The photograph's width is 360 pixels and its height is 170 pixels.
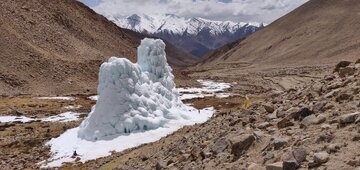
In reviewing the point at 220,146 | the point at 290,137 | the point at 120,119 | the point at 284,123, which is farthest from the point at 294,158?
the point at 120,119

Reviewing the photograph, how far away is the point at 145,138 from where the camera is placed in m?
24.9

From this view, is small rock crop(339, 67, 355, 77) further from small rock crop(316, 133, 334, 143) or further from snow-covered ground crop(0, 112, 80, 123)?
snow-covered ground crop(0, 112, 80, 123)

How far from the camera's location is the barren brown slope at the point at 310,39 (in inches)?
5034

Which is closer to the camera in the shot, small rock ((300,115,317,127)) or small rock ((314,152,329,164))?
small rock ((314,152,329,164))

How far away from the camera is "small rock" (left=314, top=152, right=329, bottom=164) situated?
7729mm

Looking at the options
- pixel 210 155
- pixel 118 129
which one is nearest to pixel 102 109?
pixel 118 129

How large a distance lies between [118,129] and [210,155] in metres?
15.2

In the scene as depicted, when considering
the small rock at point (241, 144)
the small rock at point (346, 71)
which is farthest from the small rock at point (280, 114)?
the small rock at point (346, 71)

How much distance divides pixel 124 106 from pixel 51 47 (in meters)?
55.5

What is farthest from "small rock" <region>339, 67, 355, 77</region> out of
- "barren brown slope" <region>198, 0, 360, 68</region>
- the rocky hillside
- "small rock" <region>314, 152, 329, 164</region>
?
"barren brown slope" <region>198, 0, 360, 68</region>

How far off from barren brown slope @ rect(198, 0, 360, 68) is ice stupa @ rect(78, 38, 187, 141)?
90765 mm

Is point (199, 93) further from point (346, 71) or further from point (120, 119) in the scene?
point (346, 71)

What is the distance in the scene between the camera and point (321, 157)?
7762mm

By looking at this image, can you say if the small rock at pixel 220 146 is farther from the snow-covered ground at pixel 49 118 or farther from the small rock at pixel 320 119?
the snow-covered ground at pixel 49 118
